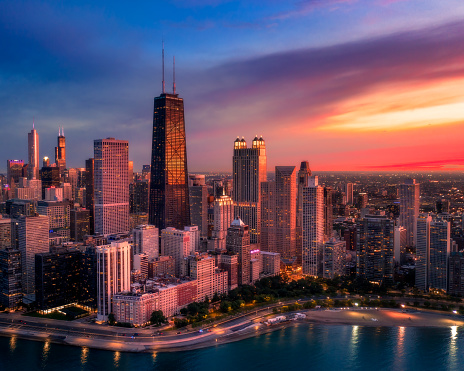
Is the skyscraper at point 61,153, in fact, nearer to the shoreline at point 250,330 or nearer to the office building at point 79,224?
the office building at point 79,224

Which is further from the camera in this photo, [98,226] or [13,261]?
[98,226]

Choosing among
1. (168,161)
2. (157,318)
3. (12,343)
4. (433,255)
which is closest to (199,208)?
(168,161)

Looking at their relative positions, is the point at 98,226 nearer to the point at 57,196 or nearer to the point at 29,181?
the point at 57,196

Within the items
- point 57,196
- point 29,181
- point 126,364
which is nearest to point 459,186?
point 126,364

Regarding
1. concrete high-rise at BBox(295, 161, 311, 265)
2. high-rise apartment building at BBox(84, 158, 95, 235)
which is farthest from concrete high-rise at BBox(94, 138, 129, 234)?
concrete high-rise at BBox(295, 161, 311, 265)

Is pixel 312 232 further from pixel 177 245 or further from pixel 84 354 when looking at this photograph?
pixel 84 354

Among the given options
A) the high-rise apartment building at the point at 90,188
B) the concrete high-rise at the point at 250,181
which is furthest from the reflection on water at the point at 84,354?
the high-rise apartment building at the point at 90,188

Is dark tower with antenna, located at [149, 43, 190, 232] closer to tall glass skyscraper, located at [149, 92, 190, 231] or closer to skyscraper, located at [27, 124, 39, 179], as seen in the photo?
tall glass skyscraper, located at [149, 92, 190, 231]
